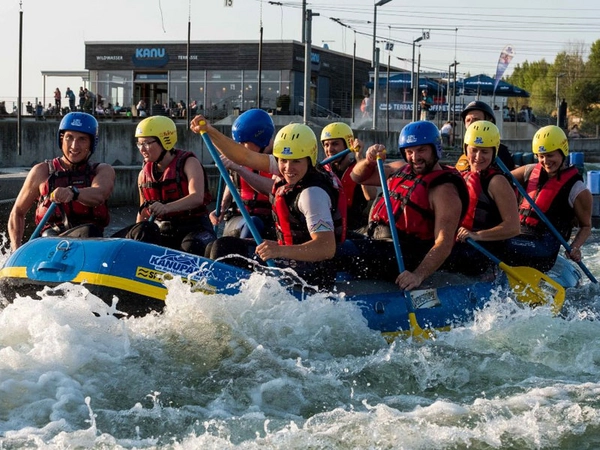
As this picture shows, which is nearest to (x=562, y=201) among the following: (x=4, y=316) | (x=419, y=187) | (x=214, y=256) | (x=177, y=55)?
(x=419, y=187)

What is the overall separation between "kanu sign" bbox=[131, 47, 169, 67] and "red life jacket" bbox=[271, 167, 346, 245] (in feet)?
148

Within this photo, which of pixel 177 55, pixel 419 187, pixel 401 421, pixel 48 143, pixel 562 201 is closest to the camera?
pixel 401 421

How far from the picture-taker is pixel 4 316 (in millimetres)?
6621

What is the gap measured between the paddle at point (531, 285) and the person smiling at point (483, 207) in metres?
0.10

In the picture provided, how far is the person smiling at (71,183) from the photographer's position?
8125 millimetres

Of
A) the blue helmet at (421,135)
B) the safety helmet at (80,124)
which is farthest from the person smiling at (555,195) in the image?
the safety helmet at (80,124)

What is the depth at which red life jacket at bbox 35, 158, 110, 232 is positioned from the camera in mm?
8164

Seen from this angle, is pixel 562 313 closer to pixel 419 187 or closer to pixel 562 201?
pixel 562 201

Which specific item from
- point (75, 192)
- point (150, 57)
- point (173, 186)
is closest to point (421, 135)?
point (173, 186)

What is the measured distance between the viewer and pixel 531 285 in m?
8.62

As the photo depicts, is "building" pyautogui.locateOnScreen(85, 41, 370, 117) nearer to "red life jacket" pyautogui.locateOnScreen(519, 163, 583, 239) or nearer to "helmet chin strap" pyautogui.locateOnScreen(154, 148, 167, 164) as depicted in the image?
"red life jacket" pyautogui.locateOnScreen(519, 163, 583, 239)

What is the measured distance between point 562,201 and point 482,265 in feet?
5.28

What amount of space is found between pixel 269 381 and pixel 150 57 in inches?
1841

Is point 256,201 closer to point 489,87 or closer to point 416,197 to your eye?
point 416,197
